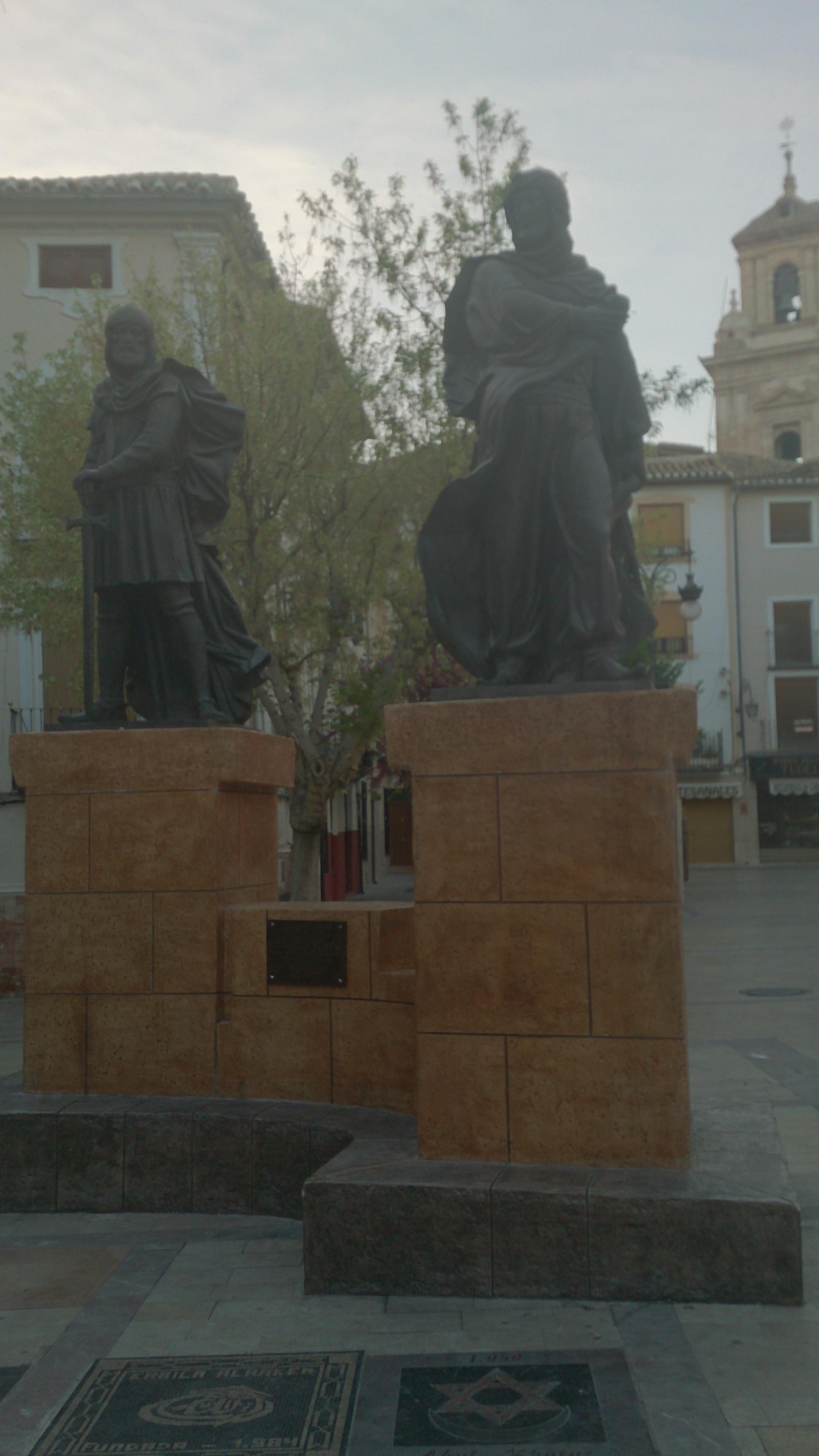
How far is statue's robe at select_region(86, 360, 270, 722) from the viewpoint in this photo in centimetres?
639

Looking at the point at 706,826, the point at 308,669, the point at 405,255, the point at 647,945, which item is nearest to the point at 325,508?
the point at 308,669

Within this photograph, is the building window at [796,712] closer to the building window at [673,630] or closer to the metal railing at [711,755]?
the metal railing at [711,755]

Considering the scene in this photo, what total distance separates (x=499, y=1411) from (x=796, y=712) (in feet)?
142

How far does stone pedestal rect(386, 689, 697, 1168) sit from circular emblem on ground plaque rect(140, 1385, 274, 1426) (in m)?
1.25

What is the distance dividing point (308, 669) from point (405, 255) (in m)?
5.24

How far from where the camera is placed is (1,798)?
17781mm

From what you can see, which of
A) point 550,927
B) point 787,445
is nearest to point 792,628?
point 787,445

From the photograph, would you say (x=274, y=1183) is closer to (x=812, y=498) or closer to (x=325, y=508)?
(x=325, y=508)

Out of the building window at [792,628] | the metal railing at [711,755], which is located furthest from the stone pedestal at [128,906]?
the building window at [792,628]

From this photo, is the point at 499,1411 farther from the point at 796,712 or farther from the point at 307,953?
the point at 796,712

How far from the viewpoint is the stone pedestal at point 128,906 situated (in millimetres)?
5992

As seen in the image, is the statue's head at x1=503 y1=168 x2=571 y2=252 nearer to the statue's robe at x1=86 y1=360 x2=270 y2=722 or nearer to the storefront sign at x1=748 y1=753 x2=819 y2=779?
the statue's robe at x1=86 y1=360 x2=270 y2=722

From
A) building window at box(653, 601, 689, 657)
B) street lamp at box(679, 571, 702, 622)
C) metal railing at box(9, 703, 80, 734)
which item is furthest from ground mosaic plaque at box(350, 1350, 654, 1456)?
building window at box(653, 601, 689, 657)

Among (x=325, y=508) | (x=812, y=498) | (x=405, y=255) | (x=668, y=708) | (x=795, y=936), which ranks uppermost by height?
(x=812, y=498)
